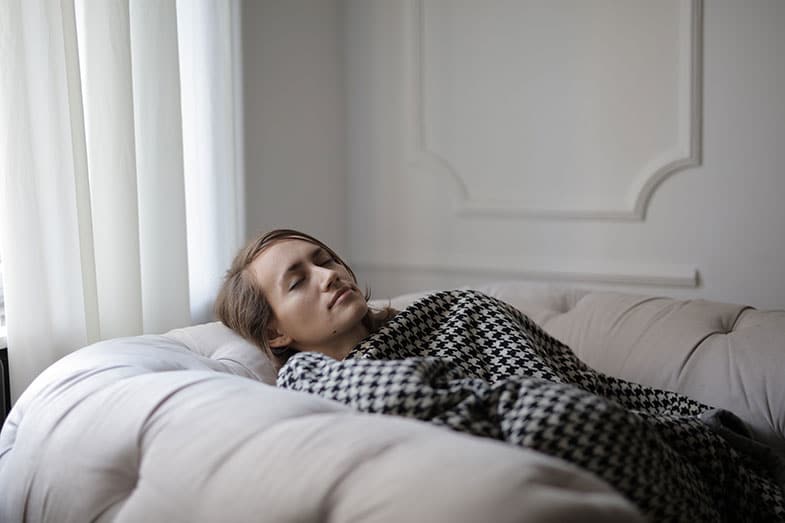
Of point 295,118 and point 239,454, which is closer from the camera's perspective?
point 239,454

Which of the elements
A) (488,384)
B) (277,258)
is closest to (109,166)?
(277,258)

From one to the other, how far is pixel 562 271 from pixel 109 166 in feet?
4.17

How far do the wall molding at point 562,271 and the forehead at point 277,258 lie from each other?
117cm

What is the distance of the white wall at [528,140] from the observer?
2248 millimetres

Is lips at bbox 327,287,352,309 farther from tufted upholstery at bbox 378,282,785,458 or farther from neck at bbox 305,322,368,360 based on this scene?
tufted upholstery at bbox 378,282,785,458

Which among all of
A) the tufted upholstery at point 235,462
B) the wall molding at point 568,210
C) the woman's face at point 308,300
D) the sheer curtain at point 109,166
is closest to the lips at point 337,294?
the woman's face at point 308,300

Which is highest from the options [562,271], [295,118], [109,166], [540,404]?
[295,118]

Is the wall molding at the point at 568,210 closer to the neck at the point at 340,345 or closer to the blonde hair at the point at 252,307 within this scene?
the blonde hair at the point at 252,307

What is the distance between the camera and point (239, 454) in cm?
82

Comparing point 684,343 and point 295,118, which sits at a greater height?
point 295,118

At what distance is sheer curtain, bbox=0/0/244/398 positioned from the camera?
59.6 inches

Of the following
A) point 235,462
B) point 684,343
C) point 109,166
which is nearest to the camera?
point 235,462

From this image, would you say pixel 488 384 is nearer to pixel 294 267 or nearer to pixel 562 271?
pixel 294 267

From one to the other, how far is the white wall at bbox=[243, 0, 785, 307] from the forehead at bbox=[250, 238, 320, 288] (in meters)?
0.91
